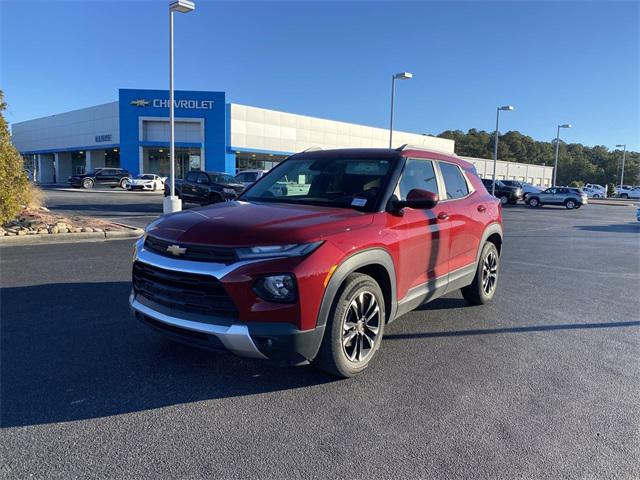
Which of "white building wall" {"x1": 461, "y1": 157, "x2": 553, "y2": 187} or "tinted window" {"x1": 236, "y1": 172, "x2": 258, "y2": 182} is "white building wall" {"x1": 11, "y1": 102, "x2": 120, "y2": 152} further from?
"white building wall" {"x1": 461, "y1": 157, "x2": 553, "y2": 187}

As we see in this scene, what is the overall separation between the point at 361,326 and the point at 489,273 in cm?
307

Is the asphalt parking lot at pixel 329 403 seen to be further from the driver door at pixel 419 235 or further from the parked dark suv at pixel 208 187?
the parked dark suv at pixel 208 187

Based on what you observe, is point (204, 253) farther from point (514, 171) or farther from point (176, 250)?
point (514, 171)

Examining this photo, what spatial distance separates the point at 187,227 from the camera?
352 cm

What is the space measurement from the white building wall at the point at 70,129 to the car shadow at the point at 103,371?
44.1 m

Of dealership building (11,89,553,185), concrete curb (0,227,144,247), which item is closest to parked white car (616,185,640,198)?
dealership building (11,89,553,185)

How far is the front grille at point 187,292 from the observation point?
10.5 ft

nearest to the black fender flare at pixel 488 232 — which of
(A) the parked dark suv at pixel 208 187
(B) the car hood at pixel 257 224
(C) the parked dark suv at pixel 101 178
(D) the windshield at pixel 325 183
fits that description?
(D) the windshield at pixel 325 183

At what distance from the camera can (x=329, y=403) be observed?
338cm

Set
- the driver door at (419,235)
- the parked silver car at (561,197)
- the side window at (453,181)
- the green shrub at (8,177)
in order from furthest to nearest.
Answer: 1. the parked silver car at (561,197)
2. the green shrub at (8,177)
3. the side window at (453,181)
4. the driver door at (419,235)

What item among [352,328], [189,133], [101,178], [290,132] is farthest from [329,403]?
[290,132]

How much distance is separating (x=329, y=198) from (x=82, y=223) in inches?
Answer: 393

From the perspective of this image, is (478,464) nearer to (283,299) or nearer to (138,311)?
(283,299)

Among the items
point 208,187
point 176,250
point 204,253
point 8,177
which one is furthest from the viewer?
point 208,187
